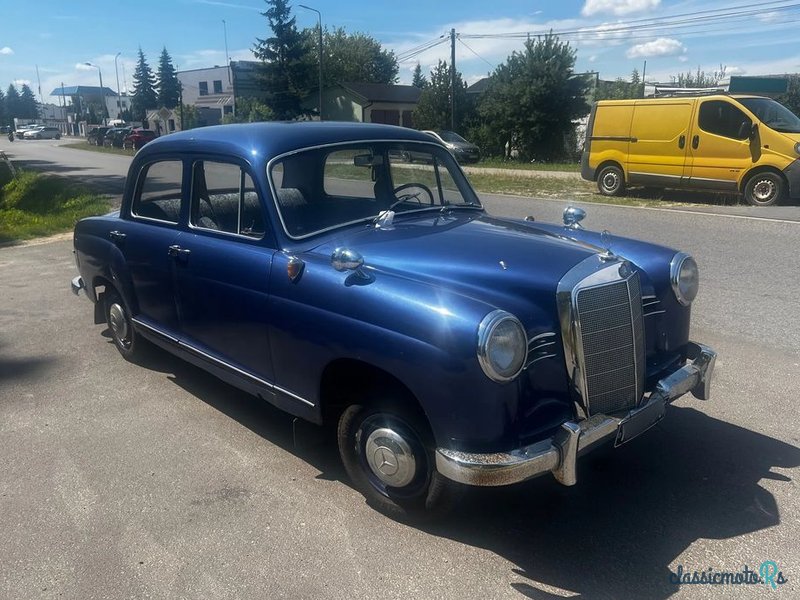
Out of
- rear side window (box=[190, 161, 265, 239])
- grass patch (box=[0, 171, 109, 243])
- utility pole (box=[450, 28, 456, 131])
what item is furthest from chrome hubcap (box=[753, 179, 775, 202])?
utility pole (box=[450, 28, 456, 131])

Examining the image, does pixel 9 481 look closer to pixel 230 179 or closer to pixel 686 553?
pixel 230 179

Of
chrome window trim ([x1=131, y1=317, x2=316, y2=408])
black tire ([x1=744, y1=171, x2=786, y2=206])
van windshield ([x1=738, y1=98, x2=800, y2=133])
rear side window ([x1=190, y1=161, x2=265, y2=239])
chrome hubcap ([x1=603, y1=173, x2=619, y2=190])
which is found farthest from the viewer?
chrome hubcap ([x1=603, y1=173, x2=619, y2=190])

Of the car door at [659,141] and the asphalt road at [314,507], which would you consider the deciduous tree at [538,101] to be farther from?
the asphalt road at [314,507]

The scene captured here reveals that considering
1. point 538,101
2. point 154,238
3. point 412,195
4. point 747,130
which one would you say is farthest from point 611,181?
point 538,101

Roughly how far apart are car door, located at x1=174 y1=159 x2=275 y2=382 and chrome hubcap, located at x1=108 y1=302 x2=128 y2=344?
1122mm

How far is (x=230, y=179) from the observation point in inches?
156

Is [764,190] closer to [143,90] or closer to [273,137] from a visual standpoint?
[273,137]

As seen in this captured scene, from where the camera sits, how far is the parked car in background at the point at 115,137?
44344mm

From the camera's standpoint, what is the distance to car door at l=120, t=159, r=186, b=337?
4336mm

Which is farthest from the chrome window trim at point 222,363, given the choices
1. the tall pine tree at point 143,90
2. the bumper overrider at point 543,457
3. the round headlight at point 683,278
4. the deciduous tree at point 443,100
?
the tall pine tree at point 143,90

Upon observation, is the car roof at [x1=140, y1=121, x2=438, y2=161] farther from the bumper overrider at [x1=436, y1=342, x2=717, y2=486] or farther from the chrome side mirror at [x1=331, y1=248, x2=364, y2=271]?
Answer: the bumper overrider at [x1=436, y1=342, x2=717, y2=486]

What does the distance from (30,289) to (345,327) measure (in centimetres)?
614

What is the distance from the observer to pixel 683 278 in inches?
143

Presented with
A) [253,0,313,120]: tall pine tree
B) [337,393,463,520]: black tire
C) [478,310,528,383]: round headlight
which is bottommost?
[337,393,463,520]: black tire
